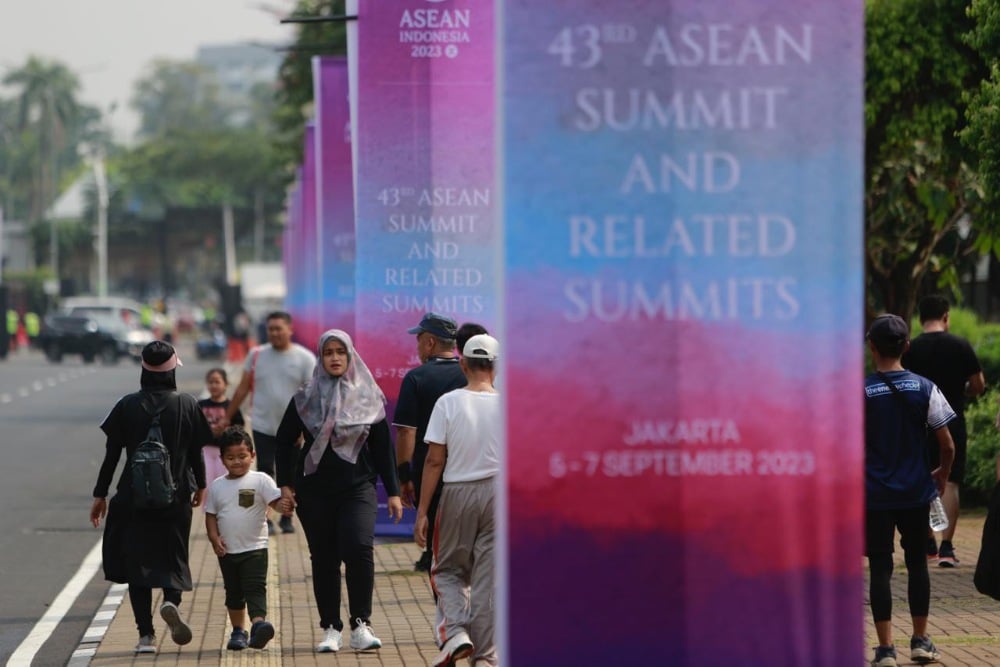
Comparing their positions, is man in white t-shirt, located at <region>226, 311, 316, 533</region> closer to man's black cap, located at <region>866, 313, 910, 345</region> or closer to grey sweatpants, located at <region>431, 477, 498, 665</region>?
grey sweatpants, located at <region>431, 477, 498, 665</region>

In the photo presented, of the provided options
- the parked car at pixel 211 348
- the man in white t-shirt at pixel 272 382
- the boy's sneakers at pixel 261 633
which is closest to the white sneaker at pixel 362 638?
the boy's sneakers at pixel 261 633

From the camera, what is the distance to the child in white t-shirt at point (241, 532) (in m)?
10.1

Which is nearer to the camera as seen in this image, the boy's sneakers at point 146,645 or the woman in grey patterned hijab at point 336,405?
the woman in grey patterned hijab at point 336,405

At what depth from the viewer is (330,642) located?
10047 millimetres

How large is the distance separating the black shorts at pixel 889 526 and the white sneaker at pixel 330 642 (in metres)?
2.61

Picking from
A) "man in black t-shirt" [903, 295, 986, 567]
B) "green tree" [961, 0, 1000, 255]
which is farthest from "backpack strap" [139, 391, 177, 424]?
"green tree" [961, 0, 1000, 255]

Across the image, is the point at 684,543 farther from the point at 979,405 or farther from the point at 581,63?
the point at 979,405

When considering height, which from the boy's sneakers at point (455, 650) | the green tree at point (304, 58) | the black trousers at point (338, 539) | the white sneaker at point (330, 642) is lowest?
the white sneaker at point (330, 642)

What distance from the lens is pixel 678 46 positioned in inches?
240

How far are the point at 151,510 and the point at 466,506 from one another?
195 cm

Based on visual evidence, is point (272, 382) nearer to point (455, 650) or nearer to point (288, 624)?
point (288, 624)

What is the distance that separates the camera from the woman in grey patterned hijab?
390 inches

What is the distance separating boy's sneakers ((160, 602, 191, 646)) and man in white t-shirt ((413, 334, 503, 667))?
151 centimetres

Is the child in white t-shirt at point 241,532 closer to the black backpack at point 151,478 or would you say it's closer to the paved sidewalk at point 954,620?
the black backpack at point 151,478
